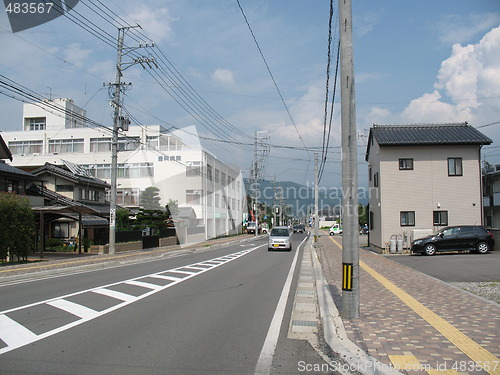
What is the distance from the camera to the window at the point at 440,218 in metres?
26.2

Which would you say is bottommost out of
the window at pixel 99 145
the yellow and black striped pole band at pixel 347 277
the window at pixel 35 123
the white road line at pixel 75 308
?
the white road line at pixel 75 308

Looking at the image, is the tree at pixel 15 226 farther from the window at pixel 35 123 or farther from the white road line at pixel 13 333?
the window at pixel 35 123

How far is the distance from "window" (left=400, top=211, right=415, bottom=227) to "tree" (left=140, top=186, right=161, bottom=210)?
108 ft

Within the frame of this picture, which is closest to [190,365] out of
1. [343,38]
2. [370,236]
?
[343,38]

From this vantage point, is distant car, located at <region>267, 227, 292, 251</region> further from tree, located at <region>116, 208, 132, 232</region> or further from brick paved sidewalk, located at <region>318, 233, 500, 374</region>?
brick paved sidewalk, located at <region>318, 233, 500, 374</region>

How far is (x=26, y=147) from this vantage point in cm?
6738

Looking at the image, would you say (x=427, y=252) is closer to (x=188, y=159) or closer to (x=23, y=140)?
(x=188, y=159)

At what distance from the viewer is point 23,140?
2650 inches

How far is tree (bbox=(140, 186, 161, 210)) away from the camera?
5200 cm

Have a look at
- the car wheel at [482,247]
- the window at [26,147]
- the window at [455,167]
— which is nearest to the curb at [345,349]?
the car wheel at [482,247]

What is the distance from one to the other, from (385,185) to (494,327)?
20.3 meters

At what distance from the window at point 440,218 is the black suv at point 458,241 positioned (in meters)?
3.17

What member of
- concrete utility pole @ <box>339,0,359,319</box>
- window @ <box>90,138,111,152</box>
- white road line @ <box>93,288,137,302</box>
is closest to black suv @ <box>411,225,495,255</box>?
concrete utility pole @ <box>339,0,359,319</box>

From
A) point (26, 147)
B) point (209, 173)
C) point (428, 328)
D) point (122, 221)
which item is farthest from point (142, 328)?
point (26, 147)
